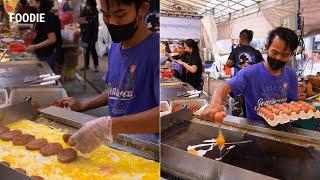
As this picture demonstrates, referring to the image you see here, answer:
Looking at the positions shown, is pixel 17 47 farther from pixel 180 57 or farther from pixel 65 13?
pixel 180 57

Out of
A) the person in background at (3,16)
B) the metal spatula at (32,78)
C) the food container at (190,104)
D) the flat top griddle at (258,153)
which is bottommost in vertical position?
the flat top griddle at (258,153)

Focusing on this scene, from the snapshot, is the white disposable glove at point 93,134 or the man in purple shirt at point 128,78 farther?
the white disposable glove at point 93,134

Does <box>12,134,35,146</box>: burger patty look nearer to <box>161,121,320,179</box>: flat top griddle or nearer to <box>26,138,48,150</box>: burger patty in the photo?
<box>26,138,48,150</box>: burger patty

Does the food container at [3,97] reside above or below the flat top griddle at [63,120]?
above

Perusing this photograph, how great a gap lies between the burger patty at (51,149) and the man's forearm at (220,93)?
0.99 meters

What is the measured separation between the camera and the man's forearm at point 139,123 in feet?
4.00

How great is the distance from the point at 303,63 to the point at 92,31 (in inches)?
67.6

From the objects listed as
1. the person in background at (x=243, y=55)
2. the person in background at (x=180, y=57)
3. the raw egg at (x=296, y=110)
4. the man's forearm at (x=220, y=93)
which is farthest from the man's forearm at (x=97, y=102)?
the raw egg at (x=296, y=110)

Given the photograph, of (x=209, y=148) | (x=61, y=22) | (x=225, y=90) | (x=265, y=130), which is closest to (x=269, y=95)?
(x=225, y=90)

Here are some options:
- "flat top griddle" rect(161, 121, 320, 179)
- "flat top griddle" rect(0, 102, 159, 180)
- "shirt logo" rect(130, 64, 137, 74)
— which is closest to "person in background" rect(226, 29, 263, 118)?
"flat top griddle" rect(161, 121, 320, 179)

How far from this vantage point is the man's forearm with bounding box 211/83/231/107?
Result: 6.68 ft

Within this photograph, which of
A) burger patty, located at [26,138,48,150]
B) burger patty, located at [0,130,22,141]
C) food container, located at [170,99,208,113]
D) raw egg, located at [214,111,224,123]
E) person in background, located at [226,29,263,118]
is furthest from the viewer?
person in background, located at [226,29,263,118]

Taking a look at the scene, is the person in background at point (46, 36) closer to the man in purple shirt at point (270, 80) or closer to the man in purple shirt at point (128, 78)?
the man in purple shirt at point (128, 78)

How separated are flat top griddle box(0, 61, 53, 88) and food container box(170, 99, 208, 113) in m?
0.78
